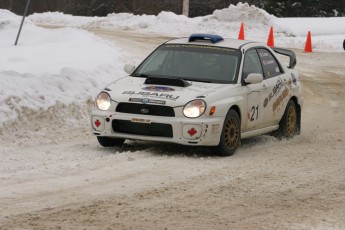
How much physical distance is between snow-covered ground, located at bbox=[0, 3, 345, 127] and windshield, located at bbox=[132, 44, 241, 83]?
7.51 feet

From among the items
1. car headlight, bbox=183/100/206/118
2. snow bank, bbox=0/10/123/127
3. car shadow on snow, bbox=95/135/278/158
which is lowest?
car shadow on snow, bbox=95/135/278/158

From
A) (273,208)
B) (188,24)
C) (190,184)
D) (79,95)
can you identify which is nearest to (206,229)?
(273,208)

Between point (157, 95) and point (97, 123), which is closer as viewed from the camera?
point (157, 95)

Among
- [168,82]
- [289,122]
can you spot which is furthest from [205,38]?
[289,122]

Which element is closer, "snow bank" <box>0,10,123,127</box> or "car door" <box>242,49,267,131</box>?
"car door" <box>242,49,267,131</box>

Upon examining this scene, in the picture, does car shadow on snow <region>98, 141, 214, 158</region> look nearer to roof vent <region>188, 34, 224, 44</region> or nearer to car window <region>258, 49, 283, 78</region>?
roof vent <region>188, 34, 224, 44</region>

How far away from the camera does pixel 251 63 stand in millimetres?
12461

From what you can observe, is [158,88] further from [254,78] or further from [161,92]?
[254,78]

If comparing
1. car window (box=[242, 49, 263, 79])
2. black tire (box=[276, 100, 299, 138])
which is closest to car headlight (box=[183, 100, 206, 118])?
car window (box=[242, 49, 263, 79])

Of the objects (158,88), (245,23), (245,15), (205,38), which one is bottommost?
(245,23)

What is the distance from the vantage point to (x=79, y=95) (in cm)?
1493

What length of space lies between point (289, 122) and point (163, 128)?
302 cm

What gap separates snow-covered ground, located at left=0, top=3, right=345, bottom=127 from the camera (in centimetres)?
1420

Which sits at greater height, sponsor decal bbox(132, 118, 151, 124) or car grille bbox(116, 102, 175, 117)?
car grille bbox(116, 102, 175, 117)
